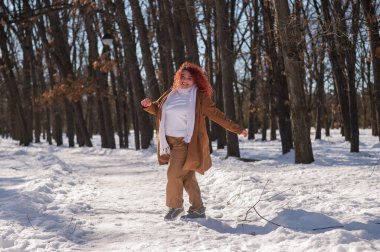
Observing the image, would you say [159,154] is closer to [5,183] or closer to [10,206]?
[10,206]

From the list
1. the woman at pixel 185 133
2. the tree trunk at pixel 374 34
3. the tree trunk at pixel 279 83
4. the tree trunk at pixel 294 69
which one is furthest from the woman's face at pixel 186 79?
the tree trunk at pixel 279 83

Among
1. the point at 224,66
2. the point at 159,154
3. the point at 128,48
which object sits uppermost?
the point at 128,48

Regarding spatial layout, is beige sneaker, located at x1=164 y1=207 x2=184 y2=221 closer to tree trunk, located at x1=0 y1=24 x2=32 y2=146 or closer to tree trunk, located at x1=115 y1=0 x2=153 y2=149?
tree trunk, located at x1=115 y1=0 x2=153 y2=149

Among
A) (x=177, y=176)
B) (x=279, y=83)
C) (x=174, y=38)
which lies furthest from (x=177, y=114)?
(x=174, y=38)

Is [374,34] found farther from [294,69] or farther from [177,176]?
[177,176]

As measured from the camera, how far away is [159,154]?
567 cm

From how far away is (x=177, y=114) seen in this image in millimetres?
5527

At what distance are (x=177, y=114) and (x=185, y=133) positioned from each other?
26 centimetres

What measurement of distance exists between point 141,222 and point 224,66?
7.85 m

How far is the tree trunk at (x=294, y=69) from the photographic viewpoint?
9.77 metres

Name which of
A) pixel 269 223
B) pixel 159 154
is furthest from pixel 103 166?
pixel 269 223

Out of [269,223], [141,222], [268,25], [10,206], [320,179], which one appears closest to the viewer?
[269,223]

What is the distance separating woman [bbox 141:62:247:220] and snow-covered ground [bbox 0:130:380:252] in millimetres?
341

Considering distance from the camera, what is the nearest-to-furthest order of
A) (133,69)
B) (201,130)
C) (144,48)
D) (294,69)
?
(201,130) < (294,69) < (144,48) < (133,69)
